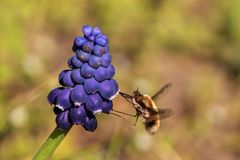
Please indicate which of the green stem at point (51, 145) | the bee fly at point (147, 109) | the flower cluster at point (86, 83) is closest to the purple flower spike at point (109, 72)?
the flower cluster at point (86, 83)

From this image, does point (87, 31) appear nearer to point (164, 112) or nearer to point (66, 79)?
point (66, 79)

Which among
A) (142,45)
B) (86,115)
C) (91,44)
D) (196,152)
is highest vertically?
(91,44)

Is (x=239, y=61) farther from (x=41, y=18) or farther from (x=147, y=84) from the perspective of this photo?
(x=41, y=18)

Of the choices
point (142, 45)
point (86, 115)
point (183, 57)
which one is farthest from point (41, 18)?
point (86, 115)

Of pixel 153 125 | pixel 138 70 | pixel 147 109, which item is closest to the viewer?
pixel 147 109

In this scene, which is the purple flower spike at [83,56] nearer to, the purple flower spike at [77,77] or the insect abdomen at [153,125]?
the purple flower spike at [77,77]

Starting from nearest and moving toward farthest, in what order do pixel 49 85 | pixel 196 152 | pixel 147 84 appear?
pixel 49 85 < pixel 196 152 < pixel 147 84

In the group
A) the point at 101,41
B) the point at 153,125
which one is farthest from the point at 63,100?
the point at 153,125
